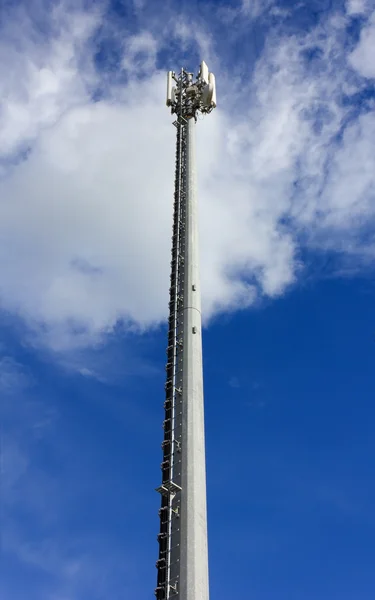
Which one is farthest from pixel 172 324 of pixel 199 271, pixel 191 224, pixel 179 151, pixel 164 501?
pixel 179 151

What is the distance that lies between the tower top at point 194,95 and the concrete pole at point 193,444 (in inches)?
533

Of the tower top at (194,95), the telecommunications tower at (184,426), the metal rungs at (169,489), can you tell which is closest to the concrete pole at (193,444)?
the telecommunications tower at (184,426)

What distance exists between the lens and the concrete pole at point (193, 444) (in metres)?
26.4

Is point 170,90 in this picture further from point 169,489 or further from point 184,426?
point 169,489

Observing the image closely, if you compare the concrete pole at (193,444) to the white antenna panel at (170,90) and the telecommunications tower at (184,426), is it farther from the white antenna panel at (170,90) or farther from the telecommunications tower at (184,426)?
the white antenna panel at (170,90)

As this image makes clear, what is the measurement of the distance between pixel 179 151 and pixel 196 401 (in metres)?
24.5

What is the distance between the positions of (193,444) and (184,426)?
123 cm

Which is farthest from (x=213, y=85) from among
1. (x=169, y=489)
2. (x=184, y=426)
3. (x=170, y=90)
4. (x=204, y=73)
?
(x=169, y=489)

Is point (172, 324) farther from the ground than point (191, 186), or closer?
closer

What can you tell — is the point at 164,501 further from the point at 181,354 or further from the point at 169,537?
the point at 181,354

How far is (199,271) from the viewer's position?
4009 centimetres

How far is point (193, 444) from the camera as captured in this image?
3092cm

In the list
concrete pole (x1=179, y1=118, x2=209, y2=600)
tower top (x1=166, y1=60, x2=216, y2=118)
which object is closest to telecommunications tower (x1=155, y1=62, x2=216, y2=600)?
concrete pole (x1=179, y1=118, x2=209, y2=600)

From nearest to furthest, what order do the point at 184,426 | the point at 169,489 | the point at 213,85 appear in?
the point at 169,489, the point at 184,426, the point at 213,85
